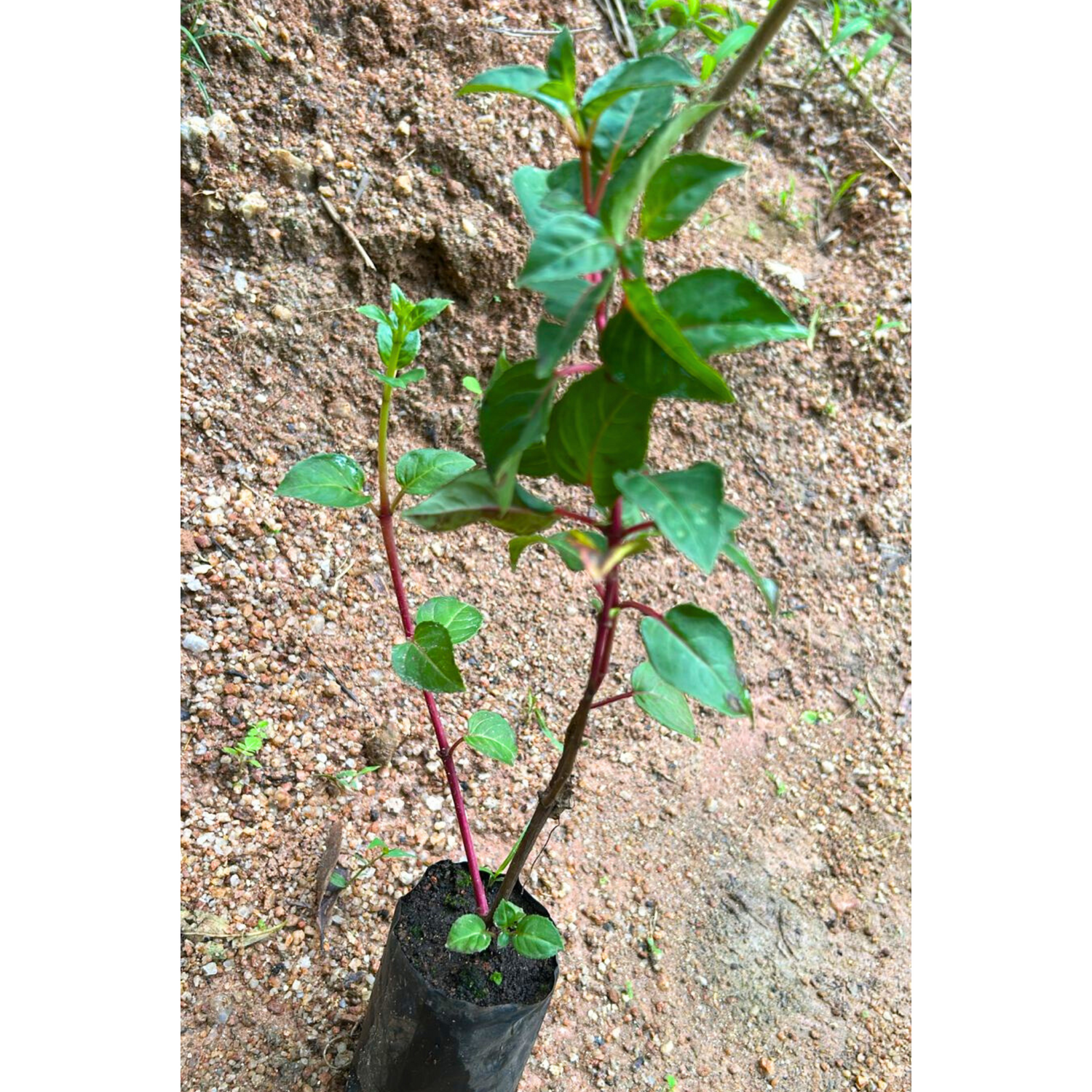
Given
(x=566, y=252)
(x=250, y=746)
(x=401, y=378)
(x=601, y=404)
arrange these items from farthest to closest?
(x=250, y=746) < (x=401, y=378) < (x=601, y=404) < (x=566, y=252)

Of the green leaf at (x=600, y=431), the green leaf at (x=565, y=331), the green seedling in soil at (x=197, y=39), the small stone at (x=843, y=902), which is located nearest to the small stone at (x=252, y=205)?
the green seedling in soil at (x=197, y=39)

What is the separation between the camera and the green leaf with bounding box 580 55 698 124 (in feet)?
2.17

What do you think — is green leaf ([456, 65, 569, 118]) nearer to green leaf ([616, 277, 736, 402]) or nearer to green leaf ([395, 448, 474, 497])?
green leaf ([616, 277, 736, 402])

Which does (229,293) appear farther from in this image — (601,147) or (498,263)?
(601,147)

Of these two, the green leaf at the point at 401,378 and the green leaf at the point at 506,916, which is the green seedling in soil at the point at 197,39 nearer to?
the green leaf at the point at 401,378

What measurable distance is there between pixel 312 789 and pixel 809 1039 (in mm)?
997

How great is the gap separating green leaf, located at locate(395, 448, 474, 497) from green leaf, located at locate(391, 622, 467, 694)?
0.16 meters

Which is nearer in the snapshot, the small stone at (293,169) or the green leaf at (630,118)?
the green leaf at (630,118)

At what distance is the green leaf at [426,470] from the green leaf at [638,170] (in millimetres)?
409

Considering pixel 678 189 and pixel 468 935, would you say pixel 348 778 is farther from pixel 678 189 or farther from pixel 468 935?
pixel 678 189

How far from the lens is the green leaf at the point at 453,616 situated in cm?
109

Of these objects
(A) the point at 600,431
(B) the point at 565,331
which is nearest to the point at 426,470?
(A) the point at 600,431

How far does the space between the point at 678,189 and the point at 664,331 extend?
14cm

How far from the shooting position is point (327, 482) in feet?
3.21
